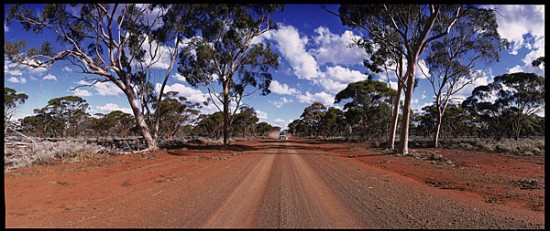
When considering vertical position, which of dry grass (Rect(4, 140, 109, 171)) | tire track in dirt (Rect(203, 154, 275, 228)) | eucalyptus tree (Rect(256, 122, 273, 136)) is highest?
eucalyptus tree (Rect(256, 122, 273, 136))

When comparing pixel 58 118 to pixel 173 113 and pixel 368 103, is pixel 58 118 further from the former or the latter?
pixel 368 103

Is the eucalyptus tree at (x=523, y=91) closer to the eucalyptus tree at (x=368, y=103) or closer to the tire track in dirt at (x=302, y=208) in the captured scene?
the eucalyptus tree at (x=368, y=103)

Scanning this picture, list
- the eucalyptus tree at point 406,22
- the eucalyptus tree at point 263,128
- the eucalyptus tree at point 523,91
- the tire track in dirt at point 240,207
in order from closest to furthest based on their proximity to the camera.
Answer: the tire track in dirt at point 240,207, the eucalyptus tree at point 406,22, the eucalyptus tree at point 523,91, the eucalyptus tree at point 263,128

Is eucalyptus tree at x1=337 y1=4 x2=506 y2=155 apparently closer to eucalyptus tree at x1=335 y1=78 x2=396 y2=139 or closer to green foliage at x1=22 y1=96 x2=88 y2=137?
eucalyptus tree at x1=335 y1=78 x2=396 y2=139

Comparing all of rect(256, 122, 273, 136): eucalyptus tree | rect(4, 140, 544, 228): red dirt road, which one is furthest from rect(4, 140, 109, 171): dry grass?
rect(256, 122, 273, 136): eucalyptus tree

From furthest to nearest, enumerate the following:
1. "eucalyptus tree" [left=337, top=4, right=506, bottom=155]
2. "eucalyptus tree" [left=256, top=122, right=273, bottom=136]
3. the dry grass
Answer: "eucalyptus tree" [left=256, top=122, right=273, bottom=136], "eucalyptus tree" [left=337, top=4, right=506, bottom=155], the dry grass

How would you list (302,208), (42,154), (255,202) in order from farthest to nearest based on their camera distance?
(42,154) → (255,202) → (302,208)

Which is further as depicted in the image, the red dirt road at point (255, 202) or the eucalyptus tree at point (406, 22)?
the eucalyptus tree at point (406, 22)

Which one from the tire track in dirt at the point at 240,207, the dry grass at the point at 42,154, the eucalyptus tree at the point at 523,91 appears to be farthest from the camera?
the eucalyptus tree at the point at 523,91

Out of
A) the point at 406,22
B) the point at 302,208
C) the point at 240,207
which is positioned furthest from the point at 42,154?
the point at 406,22

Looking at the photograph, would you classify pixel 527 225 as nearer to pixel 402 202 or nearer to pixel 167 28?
pixel 402 202

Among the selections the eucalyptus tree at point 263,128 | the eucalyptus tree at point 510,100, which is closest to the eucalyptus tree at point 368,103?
the eucalyptus tree at point 510,100

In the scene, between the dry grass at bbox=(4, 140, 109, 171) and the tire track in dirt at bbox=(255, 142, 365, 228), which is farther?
the dry grass at bbox=(4, 140, 109, 171)

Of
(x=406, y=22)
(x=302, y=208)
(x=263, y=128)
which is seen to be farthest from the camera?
(x=263, y=128)
